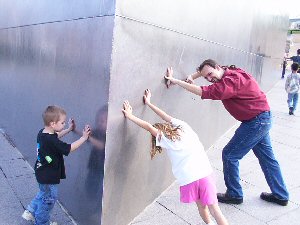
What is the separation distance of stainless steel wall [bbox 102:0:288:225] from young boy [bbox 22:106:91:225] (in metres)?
0.49

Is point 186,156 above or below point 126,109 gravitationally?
below

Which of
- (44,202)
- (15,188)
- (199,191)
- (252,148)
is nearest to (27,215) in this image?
(44,202)

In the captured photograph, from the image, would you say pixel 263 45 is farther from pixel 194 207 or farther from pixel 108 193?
pixel 108 193

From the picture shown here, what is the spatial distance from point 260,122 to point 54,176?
96.4 inches

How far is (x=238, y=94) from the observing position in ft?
13.1

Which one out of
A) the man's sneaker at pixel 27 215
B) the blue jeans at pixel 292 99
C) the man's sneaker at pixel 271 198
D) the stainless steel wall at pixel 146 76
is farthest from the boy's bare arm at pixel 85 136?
the blue jeans at pixel 292 99

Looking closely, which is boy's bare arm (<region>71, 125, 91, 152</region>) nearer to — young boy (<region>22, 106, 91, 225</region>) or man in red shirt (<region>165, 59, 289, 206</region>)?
young boy (<region>22, 106, 91, 225</region>)

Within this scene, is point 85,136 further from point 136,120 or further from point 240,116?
point 240,116

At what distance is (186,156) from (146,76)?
1.04 m

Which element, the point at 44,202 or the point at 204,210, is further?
the point at 44,202

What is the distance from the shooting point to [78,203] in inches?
155

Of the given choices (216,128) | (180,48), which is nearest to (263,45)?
(216,128)

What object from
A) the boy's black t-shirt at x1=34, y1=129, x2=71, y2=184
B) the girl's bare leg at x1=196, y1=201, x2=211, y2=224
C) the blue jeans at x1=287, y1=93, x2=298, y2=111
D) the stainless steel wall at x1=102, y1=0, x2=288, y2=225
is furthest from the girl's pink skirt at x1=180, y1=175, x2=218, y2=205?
the blue jeans at x1=287, y1=93, x2=298, y2=111

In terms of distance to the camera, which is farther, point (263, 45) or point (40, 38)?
point (263, 45)
